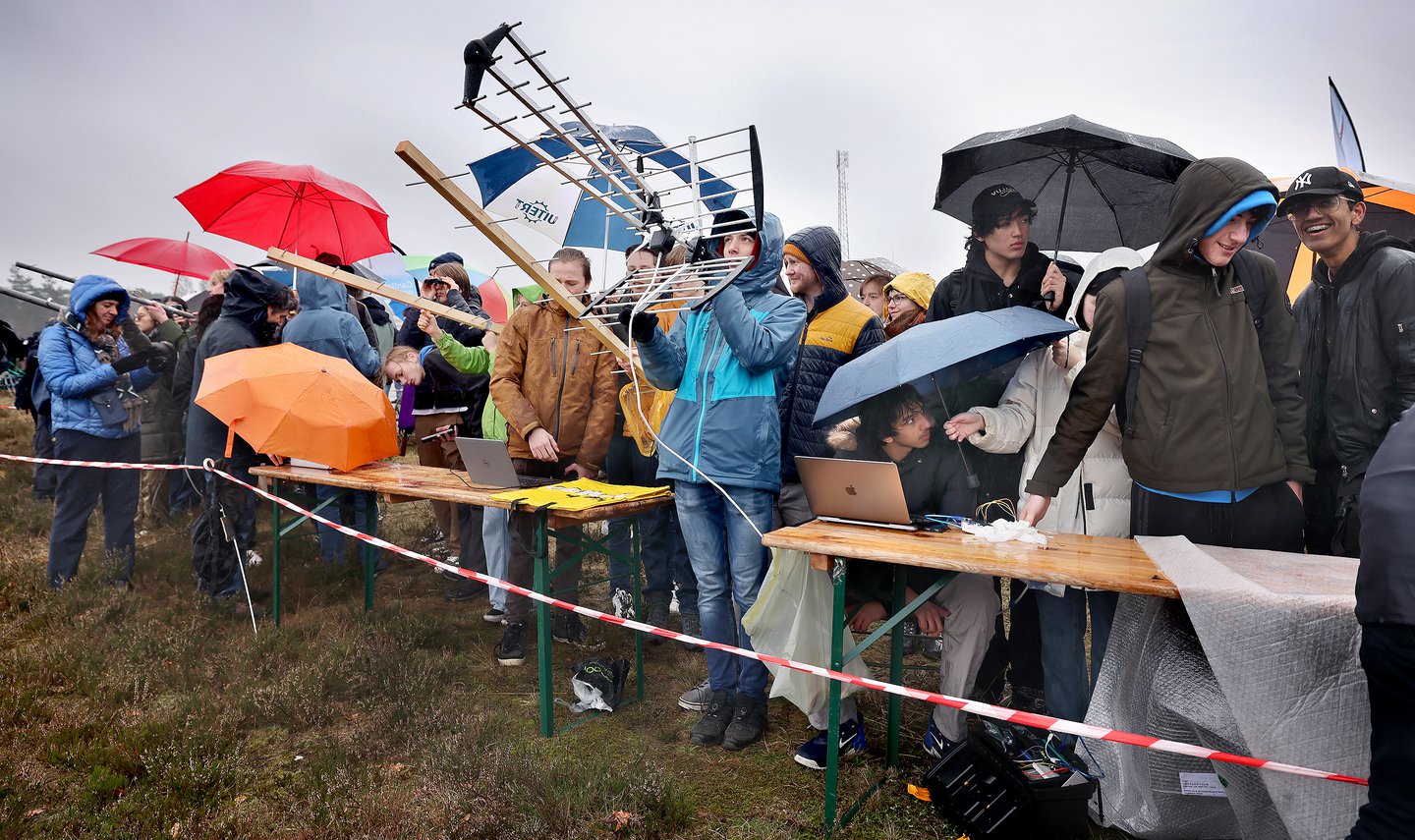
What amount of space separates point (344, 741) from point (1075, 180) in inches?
174

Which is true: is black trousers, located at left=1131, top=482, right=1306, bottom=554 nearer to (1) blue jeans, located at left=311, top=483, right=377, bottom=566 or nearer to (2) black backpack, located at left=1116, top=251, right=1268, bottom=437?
(2) black backpack, located at left=1116, top=251, right=1268, bottom=437

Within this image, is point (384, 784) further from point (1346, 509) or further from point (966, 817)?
point (1346, 509)

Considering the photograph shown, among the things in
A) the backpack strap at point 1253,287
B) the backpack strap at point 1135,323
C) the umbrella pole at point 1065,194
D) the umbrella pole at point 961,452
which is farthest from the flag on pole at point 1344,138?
the umbrella pole at point 961,452

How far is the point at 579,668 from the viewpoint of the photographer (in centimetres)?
381

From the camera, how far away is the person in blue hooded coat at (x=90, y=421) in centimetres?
492

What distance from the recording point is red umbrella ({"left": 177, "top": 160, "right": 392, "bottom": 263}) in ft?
17.2

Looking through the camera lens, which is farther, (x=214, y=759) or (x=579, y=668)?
(x=579, y=668)

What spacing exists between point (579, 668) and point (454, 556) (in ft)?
9.27

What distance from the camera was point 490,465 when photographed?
12.9 feet

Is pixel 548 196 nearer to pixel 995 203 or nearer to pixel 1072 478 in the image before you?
pixel 995 203

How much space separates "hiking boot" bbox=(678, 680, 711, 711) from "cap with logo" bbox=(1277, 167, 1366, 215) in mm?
3167

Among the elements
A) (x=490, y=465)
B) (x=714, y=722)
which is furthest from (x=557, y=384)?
(x=714, y=722)

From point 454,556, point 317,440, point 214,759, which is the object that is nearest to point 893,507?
point 214,759

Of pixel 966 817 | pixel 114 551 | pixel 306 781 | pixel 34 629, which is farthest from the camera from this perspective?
pixel 114 551
